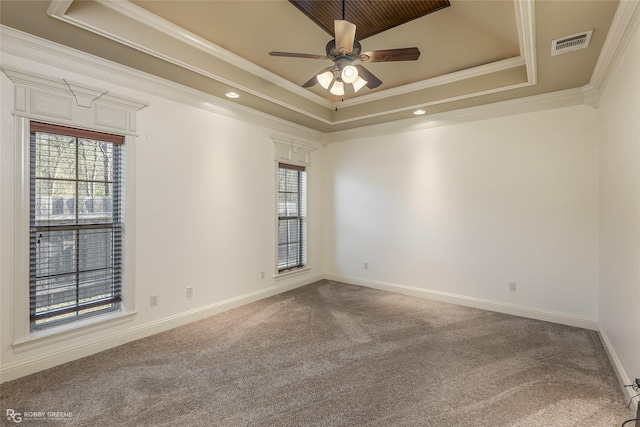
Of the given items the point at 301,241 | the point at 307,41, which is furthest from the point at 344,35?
the point at 301,241

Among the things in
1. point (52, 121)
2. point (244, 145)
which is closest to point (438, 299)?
point (244, 145)

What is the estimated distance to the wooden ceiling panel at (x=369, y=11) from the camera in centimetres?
237

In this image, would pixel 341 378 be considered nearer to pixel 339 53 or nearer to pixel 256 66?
pixel 339 53

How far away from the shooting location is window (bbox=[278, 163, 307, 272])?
4848 mm

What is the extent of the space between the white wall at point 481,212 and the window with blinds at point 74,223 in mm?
3411

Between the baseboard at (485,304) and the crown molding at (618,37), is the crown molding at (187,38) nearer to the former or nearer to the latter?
the crown molding at (618,37)

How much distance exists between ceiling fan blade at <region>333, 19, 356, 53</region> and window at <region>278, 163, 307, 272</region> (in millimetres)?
2583

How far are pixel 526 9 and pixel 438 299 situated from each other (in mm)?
3540

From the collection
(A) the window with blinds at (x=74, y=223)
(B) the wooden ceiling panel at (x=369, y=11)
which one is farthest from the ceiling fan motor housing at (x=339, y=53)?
(A) the window with blinds at (x=74, y=223)

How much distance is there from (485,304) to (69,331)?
4562 mm

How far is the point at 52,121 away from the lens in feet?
8.24

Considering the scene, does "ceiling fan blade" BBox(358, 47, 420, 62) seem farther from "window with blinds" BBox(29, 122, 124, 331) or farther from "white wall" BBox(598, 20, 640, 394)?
"window with blinds" BBox(29, 122, 124, 331)

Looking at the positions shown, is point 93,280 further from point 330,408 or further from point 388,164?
point 388,164

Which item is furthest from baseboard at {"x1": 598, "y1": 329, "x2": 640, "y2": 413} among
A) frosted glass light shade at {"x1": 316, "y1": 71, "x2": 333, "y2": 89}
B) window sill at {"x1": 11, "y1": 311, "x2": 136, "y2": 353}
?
window sill at {"x1": 11, "y1": 311, "x2": 136, "y2": 353}
